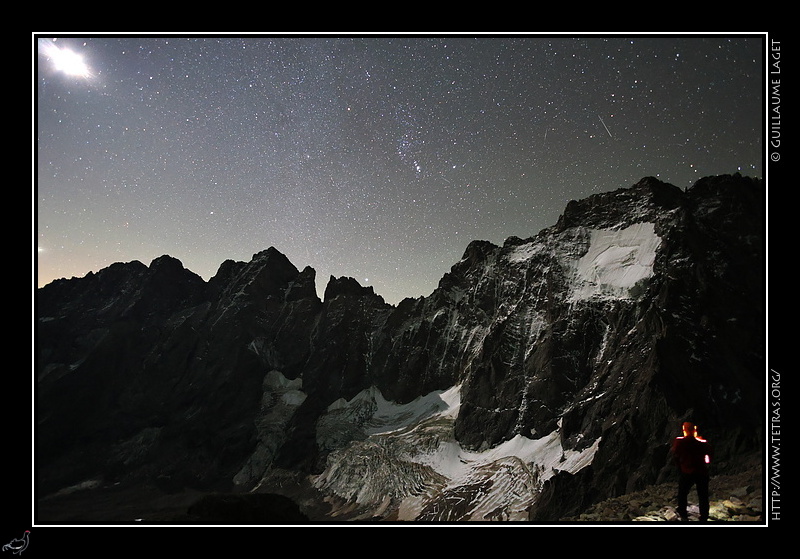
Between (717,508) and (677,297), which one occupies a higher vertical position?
(677,297)

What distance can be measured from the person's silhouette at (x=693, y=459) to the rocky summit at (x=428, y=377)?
2.13 m

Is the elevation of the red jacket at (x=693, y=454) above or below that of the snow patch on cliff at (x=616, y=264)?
below

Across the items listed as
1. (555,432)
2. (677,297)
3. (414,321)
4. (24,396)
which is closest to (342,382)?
(414,321)

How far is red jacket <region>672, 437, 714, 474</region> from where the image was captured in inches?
354

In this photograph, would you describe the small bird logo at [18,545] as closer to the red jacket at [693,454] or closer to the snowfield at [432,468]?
the red jacket at [693,454]

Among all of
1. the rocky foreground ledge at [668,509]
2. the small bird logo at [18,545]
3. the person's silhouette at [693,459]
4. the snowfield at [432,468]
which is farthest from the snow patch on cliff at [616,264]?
the small bird logo at [18,545]

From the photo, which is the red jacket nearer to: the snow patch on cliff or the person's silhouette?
the person's silhouette

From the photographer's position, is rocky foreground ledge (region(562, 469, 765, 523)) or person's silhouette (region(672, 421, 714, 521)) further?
rocky foreground ledge (region(562, 469, 765, 523))

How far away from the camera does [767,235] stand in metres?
11.2

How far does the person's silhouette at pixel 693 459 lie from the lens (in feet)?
29.6

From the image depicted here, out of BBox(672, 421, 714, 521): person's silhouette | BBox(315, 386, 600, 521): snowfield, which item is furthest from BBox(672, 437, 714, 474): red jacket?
BBox(315, 386, 600, 521): snowfield

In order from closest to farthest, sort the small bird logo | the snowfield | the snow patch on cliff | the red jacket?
the red jacket, the small bird logo, the snowfield, the snow patch on cliff
